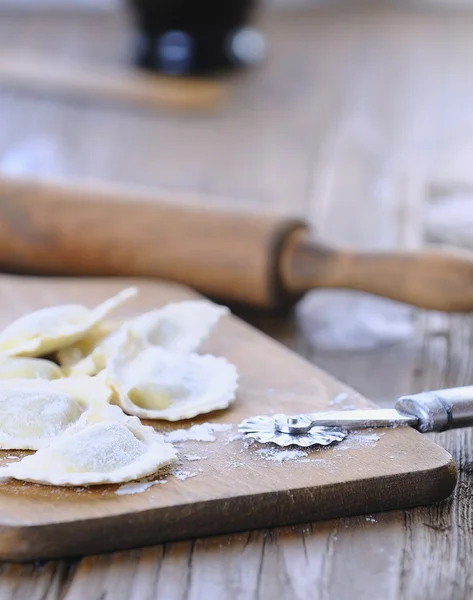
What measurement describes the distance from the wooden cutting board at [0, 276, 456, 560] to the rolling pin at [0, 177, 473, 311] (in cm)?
39

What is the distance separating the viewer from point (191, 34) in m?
2.78

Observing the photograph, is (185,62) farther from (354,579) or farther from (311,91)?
(354,579)

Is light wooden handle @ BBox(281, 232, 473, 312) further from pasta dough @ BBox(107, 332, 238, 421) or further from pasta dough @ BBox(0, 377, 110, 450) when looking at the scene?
pasta dough @ BBox(0, 377, 110, 450)

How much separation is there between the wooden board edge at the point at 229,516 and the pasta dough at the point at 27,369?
9.6 inches

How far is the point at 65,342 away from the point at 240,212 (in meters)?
0.51

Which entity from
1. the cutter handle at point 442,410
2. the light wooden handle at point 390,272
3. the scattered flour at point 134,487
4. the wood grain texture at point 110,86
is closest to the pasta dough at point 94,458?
the scattered flour at point 134,487

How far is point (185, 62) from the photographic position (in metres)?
2.79

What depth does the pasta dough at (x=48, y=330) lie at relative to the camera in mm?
1102

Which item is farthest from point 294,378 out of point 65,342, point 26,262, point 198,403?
point 26,262

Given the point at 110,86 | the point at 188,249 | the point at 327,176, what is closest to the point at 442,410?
the point at 188,249

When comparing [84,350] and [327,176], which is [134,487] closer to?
[84,350]

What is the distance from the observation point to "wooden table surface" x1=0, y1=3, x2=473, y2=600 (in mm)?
853

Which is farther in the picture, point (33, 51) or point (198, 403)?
point (33, 51)

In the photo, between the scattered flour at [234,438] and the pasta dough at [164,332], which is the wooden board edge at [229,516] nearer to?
the scattered flour at [234,438]
